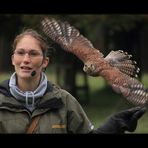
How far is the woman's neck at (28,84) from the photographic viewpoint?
4.15 meters

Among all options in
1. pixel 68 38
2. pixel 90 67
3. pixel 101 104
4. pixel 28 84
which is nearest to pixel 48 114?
pixel 28 84

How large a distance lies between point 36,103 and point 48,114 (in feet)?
0.34

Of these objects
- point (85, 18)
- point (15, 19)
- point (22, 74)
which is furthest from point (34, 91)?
point (85, 18)

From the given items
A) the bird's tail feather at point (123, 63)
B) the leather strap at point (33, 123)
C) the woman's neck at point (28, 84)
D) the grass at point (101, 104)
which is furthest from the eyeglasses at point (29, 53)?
the grass at point (101, 104)

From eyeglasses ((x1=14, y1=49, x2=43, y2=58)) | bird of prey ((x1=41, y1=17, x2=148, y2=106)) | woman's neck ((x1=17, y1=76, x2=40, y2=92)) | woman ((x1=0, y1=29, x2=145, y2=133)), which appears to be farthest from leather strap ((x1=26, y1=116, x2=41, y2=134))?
bird of prey ((x1=41, y1=17, x2=148, y2=106))

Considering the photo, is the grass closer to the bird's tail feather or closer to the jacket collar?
the bird's tail feather

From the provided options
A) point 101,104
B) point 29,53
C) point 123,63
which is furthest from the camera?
point 101,104

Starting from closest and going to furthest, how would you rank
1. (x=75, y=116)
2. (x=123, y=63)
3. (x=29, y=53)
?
(x=75, y=116), (x=29, y=53), (x=123, y=63)

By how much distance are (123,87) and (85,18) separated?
5390 mm

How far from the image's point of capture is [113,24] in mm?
10352

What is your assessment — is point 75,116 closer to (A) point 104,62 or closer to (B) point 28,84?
(B) point 28,84

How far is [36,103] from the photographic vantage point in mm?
4141

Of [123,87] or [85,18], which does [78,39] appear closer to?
[123,87]

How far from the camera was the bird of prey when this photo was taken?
14.6 ft
